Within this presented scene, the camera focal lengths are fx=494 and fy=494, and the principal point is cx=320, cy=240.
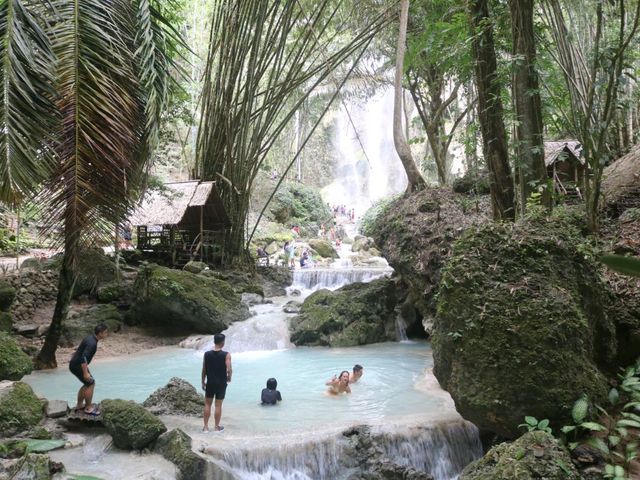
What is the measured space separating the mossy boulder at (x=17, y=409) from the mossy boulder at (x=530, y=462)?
13.2 ft

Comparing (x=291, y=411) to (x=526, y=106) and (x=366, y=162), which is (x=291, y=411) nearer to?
(x=526, y=106)

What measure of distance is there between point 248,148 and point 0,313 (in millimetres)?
6943

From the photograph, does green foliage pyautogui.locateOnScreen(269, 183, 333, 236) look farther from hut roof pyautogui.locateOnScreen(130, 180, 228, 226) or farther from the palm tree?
the palm tree

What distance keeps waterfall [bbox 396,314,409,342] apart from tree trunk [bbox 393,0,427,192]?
312cm

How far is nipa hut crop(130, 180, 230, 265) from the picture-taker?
13.2 metres

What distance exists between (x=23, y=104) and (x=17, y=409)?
2998 millimetres

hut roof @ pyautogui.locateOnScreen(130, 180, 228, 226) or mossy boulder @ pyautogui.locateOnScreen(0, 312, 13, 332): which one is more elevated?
hut roof @ pyautogui.locateOnScreen(130, 180, 228, 226)

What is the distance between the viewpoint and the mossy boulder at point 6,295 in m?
9.20

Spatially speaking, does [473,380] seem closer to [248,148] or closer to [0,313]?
[0,313]

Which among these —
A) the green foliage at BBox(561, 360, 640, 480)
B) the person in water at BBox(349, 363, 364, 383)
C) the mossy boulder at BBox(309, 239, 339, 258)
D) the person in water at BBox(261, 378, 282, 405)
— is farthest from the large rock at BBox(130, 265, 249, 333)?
the mossy boulder at BBox(309, 239, 339, 258)

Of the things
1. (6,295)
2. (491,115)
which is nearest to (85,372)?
(6,295)

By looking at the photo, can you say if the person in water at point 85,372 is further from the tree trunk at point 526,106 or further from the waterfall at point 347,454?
the tree trunk at point 526,106

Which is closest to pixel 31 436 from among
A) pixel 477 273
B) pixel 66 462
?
pixel 66 462

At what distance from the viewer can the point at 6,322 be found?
29.7 ft
